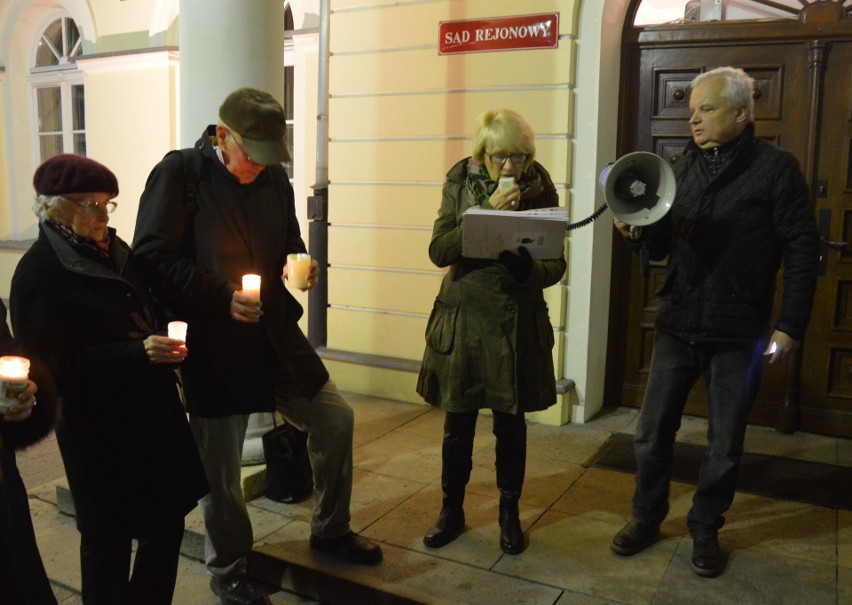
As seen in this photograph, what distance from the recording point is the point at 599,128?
505cm

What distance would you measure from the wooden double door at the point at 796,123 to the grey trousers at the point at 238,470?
293cm

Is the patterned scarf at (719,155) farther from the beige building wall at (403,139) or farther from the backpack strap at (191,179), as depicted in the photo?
the backpack strap at (191,179)

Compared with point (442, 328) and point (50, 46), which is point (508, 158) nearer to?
point (442, 328)

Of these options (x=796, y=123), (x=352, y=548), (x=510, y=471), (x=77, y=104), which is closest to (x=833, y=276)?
(x=796, y=123)

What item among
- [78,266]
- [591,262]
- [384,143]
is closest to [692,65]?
[591,262]

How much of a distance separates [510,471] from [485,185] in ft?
4.13

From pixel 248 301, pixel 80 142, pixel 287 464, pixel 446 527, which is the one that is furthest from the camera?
pixel 80 142

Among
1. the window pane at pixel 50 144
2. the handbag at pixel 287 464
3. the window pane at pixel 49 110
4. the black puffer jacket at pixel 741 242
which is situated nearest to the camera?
the black puffer jacket at pixel 741 242

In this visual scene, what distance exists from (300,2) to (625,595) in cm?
566

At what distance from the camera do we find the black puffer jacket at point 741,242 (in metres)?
3.12

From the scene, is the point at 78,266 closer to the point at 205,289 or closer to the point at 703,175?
the point at 205,289

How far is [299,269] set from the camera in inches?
117

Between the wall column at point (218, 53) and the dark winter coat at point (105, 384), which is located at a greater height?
the wall column at point (218, 53)

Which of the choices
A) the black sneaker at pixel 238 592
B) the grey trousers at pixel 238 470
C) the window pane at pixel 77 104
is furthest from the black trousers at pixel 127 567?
the window pane at pixel 77 104
